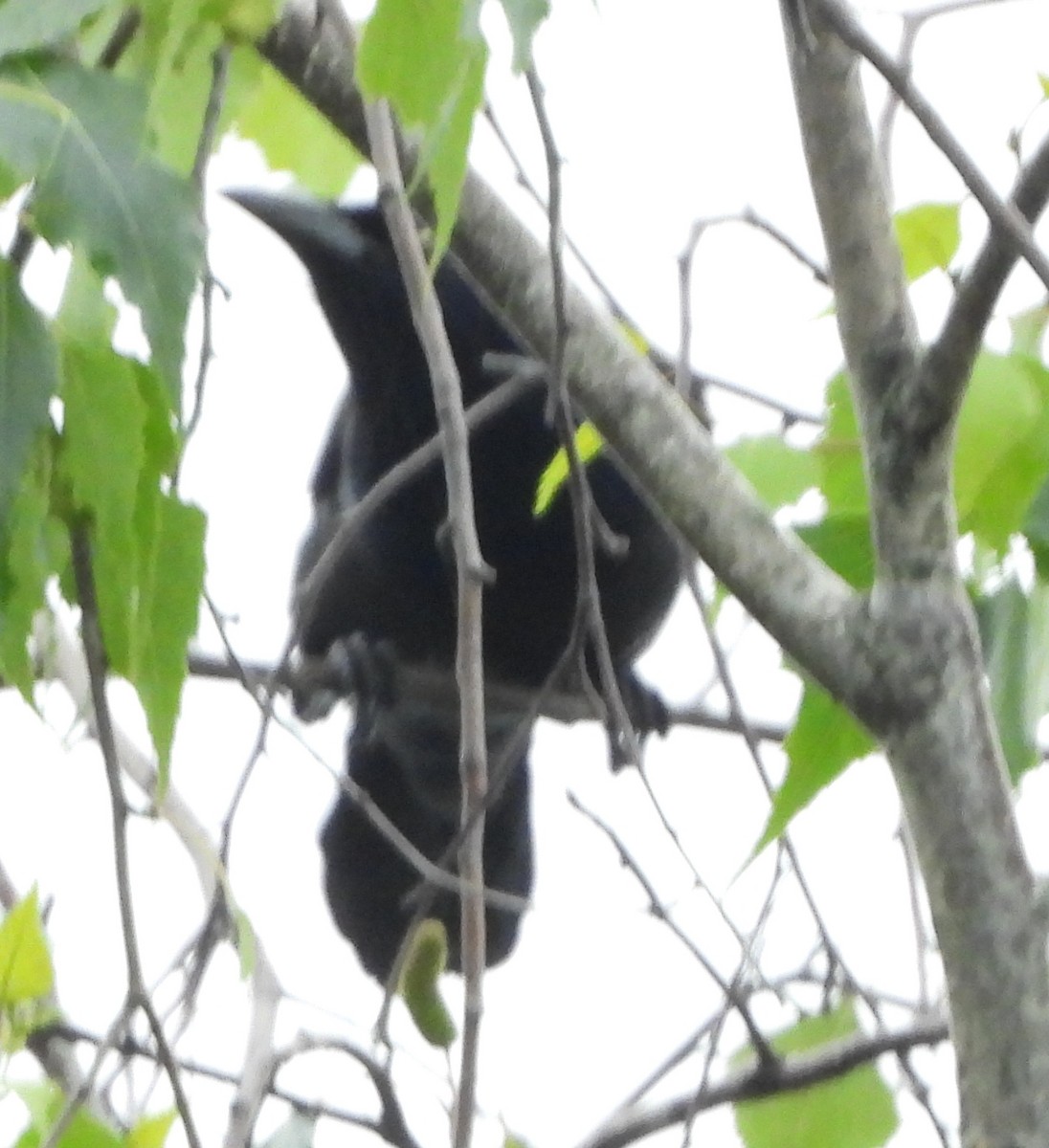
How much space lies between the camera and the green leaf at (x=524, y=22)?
13.1 inches

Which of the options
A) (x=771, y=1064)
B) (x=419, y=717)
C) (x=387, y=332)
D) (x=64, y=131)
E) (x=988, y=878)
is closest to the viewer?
(x=64, y=131)

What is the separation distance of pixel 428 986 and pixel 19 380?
0.37 metres

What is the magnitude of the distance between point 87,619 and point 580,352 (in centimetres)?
24

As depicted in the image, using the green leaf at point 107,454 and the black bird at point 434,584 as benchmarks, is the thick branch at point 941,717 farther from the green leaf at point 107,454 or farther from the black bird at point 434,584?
the black bird at point 434,584

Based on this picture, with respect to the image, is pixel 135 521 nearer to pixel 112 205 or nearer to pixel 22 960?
pixel 112 205

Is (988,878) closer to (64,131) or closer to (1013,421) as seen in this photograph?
(1013,421)

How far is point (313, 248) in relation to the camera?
131 centimetres

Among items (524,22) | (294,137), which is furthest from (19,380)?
(294,137)

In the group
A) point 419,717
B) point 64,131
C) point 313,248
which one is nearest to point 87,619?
point 64,131

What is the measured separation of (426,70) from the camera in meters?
0.38

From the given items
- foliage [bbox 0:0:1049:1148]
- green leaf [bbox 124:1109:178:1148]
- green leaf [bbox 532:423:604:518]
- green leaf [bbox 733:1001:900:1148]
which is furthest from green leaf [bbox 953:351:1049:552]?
green leaf [bbox 124:1109:178:1148]

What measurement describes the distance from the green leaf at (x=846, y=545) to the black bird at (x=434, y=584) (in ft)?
2.49

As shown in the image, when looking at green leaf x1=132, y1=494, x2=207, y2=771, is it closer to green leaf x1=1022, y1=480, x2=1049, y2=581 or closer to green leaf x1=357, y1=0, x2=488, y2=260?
green leaf x1=357, y1=0, x2=488, y2=260

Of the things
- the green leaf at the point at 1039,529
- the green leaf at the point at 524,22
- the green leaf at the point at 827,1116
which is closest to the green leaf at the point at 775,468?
the green leaf at the point at 1039,529
